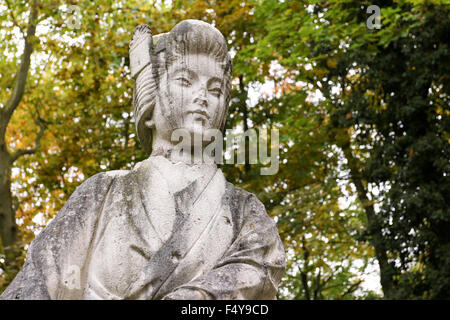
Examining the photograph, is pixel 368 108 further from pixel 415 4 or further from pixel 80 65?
pixel 80 65

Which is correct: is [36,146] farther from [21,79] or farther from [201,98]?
[201,98]

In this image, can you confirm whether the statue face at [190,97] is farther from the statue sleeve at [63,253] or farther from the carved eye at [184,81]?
the statue sleeve at [63,253]

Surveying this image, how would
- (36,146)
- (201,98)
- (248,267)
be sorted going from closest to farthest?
(248,267) → (201,98) → (36,146)

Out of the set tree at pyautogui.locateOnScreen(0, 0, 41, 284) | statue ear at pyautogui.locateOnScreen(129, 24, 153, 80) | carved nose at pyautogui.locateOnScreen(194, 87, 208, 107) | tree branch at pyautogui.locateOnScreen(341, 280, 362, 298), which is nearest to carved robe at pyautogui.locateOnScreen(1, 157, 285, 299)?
carved nose at pyautogui.locateOnScreen(194, 87, 208, 107)

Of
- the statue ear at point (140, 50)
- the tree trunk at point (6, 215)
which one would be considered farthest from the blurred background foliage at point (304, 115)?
the statue ear at point (140, 50)

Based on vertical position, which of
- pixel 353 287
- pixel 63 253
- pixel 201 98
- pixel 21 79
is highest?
pixel 21 79

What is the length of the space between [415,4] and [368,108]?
2810 mm

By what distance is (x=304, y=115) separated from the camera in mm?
16422

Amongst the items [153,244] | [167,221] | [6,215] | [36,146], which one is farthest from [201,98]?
[36,146]

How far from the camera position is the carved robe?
4.49 meters

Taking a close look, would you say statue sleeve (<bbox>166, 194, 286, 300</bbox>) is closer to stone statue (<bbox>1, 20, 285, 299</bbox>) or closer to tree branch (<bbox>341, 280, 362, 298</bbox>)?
stone statue (<bbox>1, 20, 285, 299</bbox>)

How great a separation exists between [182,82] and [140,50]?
45 centimetres

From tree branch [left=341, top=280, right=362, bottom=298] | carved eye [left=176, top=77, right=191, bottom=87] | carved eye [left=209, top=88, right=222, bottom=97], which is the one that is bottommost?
carved eye [left=209, top=88, right=222, bottom=97]
